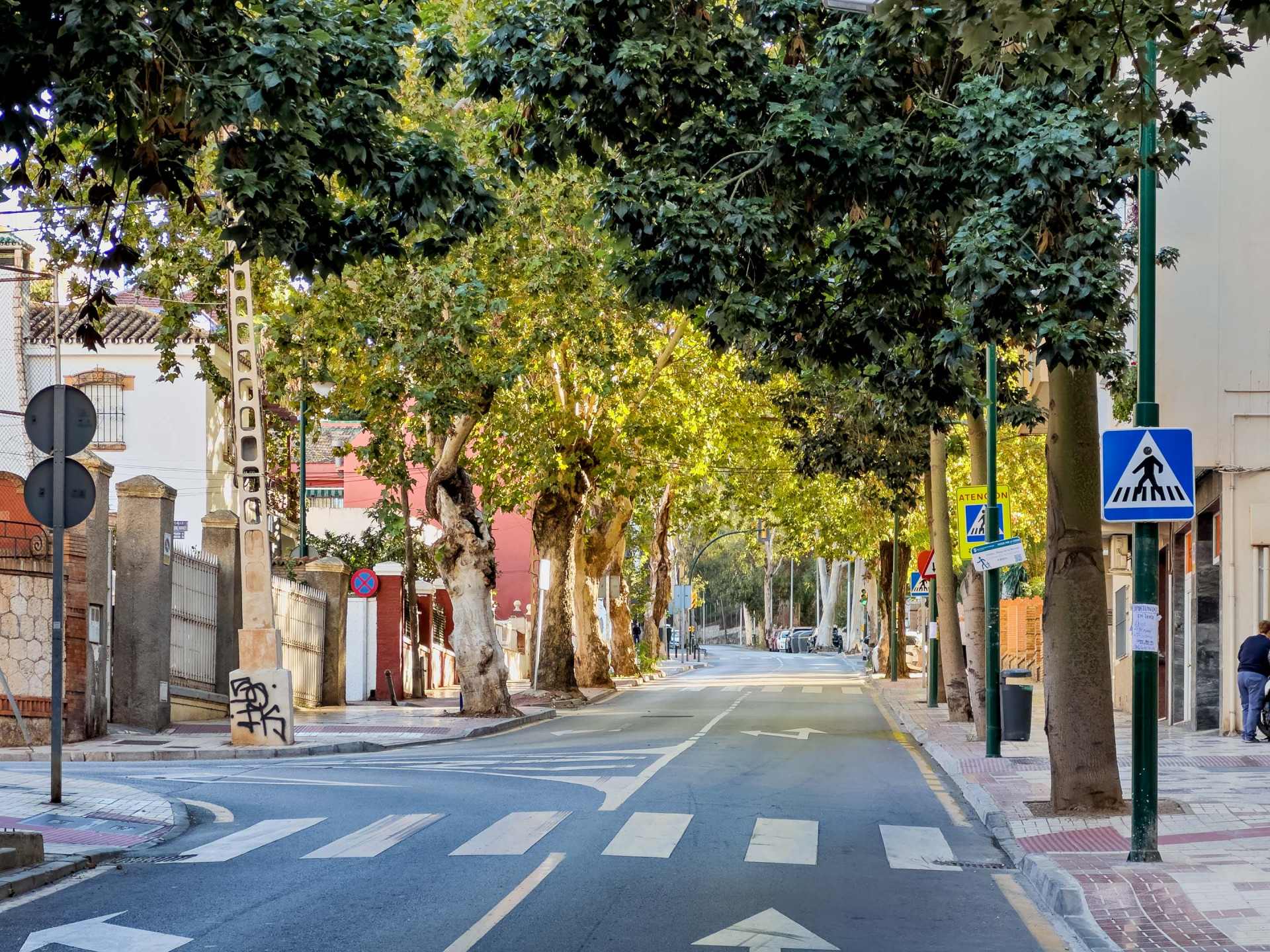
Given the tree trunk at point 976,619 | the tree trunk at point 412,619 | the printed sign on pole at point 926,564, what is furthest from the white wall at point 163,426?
the tree trunk at point 976,619

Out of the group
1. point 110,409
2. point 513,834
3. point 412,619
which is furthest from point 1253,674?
point 110,409

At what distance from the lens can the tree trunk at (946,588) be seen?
25.6m

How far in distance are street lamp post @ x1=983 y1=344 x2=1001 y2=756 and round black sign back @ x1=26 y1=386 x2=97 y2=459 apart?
10.6 metres

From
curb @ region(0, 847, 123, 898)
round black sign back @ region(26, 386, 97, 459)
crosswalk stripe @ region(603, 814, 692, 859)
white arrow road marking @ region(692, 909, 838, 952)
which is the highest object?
round black sign back @ region(26, 386, 97, 459)

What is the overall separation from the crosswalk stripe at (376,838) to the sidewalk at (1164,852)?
4392 mm

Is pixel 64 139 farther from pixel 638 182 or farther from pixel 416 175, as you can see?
pixel 638 182

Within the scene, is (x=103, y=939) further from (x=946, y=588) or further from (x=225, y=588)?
(x=946, y=588)

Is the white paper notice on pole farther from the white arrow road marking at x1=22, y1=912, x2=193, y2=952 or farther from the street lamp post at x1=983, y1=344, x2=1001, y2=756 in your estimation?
the street lamp post at x1=983, y1=344, x2=1001, y2=756

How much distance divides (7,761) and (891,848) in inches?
445

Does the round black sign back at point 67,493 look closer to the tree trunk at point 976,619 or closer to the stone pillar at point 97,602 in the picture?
the stone pillar at point 97,602

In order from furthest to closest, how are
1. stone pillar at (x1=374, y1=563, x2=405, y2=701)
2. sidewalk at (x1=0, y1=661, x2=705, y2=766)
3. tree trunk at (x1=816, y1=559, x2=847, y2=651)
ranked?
1. tree trunk at (x1=816, y1=559, x2=847, y2=651)
2. stone pillar at (x1=374, y1=563, x2=405, y2=701)
3. sidewalk at (x1=0, y1=661, x2=705, y2=766)

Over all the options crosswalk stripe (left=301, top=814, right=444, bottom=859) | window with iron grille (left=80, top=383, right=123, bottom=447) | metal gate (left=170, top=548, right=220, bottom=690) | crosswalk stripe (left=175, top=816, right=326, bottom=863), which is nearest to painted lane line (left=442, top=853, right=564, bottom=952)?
crosswalk stripe (left=301, top=814, right=444, bottom=859)

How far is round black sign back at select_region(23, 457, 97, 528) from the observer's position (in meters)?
12.4

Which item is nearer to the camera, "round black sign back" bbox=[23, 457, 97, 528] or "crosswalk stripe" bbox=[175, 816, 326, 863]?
"crosswalk stripe" bbox=[175, 816, 326, 863]
